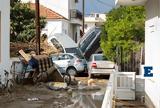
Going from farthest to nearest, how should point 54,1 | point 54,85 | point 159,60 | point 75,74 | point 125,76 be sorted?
point 54,1, point 75,74, point 54,85, point 125,76, point 159,60

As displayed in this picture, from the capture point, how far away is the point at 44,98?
64.2 ft

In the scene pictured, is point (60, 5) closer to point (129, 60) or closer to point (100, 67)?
point (100, 67)

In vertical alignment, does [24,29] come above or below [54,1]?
below

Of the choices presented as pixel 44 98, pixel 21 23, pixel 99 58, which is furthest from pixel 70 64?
pixel 44 98

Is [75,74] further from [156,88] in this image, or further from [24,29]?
[156,88]

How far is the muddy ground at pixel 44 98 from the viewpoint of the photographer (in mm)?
17359

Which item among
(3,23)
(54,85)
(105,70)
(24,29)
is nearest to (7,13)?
(3,23)

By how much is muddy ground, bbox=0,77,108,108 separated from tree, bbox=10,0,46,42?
16.4 m

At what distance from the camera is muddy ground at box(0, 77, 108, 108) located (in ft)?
57.0

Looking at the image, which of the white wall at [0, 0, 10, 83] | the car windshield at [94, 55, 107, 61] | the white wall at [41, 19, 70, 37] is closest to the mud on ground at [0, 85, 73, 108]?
the white wall at [0, 0, 10, 83]

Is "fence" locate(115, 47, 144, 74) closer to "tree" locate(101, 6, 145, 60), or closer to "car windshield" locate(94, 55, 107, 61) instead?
"tree" locate(101, 6, 145, 60)

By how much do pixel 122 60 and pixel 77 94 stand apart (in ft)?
13.5

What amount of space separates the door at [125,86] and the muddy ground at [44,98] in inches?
36.6

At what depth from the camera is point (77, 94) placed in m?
21.2
